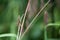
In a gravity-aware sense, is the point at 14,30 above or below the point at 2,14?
below

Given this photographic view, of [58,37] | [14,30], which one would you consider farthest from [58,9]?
[14,30]

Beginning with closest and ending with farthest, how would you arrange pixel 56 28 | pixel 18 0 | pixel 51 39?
pixel 51 39 < pixel 56 28 < pixel 18 0

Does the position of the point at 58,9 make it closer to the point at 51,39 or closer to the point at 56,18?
the point at 56,18

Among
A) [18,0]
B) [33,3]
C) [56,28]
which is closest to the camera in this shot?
[33,3]

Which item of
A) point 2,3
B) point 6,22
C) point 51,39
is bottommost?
point 51,39

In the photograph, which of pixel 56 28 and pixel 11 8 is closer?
pixel 56 28

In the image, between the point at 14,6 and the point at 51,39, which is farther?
the point at 14,6

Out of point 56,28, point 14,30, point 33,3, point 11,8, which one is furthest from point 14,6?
point 33,3

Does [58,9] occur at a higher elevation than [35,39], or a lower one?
higher

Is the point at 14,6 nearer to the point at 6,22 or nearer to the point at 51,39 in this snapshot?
the point at 6,22
